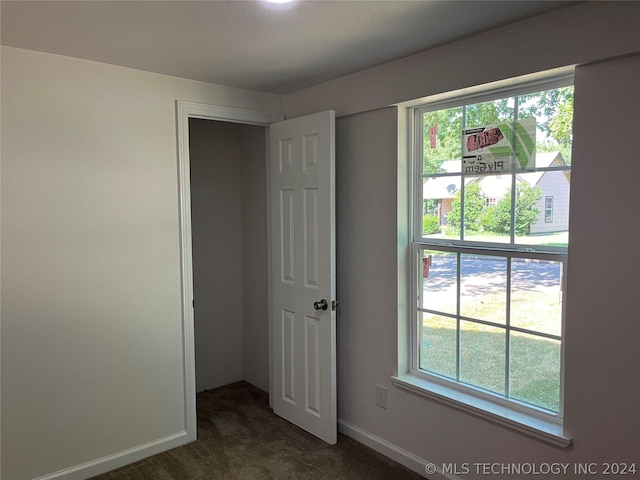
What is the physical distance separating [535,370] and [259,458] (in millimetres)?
1608

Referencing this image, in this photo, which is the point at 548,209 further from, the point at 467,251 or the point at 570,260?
the point at 467,251

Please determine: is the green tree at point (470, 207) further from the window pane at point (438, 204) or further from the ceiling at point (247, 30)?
the ceiling at point (247, 30)

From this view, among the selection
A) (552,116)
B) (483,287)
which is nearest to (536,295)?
(483,287)

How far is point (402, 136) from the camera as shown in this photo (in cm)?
257

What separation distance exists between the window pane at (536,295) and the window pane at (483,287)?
55 millimetres

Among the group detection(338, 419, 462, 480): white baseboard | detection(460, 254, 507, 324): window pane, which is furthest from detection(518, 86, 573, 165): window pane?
detection(338, 419, 462, 480): white baseboard

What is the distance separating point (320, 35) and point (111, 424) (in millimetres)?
2344

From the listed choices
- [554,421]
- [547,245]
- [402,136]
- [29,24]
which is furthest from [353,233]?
[29,24]

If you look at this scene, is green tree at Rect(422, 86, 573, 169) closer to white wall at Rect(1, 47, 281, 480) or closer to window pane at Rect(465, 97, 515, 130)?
window pane at Rect(465, 97, 515, 130)

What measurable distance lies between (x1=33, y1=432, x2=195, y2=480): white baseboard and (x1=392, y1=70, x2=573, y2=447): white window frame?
54.9 inches

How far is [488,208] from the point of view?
7.43ft

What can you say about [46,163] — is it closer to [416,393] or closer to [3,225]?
[3,225]

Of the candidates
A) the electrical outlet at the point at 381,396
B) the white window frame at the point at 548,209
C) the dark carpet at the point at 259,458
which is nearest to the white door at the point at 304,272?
the dark carpet at the point at 259,458

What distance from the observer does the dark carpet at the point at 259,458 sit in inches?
100.0
